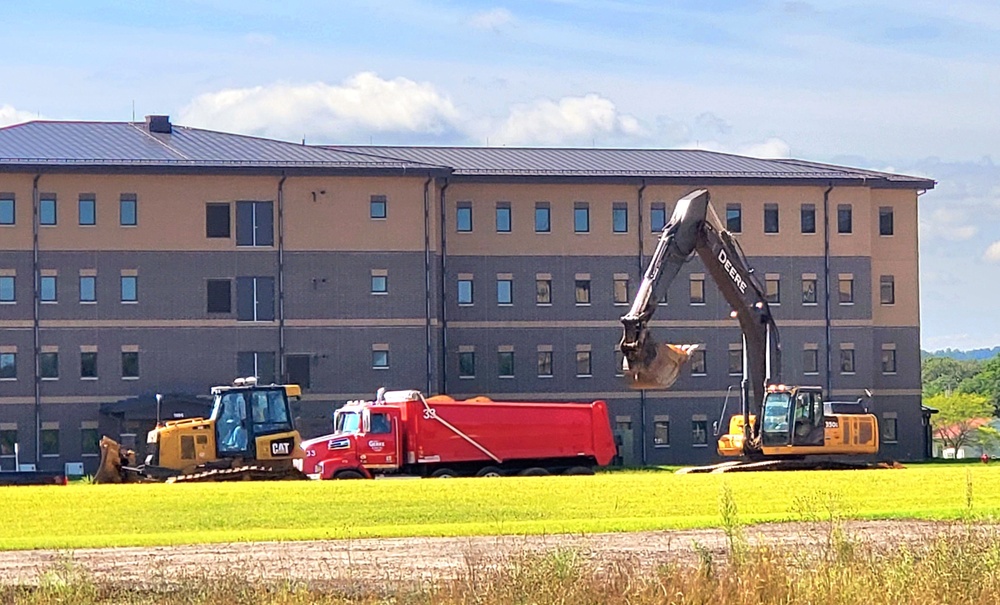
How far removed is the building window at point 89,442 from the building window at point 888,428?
3469 cm

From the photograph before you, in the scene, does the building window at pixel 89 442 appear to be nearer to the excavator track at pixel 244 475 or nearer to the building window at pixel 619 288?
the building window at pixel 619 288

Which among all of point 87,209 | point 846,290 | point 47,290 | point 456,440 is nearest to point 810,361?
point 846,290

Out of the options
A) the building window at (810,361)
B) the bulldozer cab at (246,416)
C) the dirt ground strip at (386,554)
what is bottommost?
the dirt ground strip at (386,554)

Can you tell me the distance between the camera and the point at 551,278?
265 feet

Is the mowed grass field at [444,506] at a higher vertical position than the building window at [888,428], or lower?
higher

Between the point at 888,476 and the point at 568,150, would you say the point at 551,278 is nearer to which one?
the point at 568,150

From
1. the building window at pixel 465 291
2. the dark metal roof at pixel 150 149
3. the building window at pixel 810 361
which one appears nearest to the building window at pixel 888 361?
the building window at pixel 810 361

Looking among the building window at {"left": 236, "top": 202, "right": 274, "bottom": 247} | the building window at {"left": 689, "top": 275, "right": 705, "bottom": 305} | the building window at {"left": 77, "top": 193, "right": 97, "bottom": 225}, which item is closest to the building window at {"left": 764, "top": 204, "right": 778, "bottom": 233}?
the building window at {"left": 689, "top": 275, "right": 705, "bottom": 305}

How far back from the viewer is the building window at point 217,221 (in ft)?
247

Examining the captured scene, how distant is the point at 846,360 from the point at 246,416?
42374 mm

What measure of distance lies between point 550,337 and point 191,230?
53.1 ft

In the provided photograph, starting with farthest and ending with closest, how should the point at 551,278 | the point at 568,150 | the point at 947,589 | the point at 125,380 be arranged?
1. the point at 568,150
2. the point at 551,278
3. the point at 125,380
4. the point at 947,589

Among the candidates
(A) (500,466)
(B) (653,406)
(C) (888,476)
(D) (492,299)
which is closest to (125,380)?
(D) (492,299)

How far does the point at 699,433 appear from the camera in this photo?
268 feet
